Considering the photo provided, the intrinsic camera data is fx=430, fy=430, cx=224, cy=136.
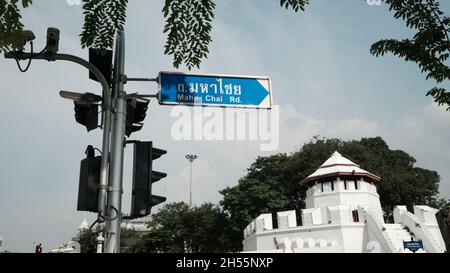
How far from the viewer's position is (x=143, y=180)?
14.7 feet

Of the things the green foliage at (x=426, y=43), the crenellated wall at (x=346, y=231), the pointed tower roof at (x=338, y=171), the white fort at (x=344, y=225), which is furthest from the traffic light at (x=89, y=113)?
the pointed tower roof at (x=338, y=171)

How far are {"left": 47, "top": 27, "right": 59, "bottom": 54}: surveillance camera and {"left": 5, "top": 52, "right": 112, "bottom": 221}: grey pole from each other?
0.06m

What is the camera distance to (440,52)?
224 inches

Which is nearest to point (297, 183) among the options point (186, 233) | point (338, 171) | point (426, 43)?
point (338, 171)

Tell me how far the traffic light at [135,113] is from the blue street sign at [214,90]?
24 centimetres

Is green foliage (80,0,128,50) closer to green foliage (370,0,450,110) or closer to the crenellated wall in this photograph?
green foliage (370,0,450,110)

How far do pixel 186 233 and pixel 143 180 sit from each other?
41874 mm

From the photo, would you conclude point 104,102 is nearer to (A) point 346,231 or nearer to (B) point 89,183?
(B) point 89,183

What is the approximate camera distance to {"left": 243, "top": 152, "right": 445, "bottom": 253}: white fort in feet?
86.3

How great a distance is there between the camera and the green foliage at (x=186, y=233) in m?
43.3

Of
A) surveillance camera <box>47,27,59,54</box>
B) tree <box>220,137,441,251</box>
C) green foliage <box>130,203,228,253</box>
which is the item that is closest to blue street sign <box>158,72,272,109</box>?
surveillance camera <box>47,27,59,54</box>

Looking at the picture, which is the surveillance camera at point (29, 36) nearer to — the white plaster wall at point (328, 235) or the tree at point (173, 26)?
the tree at point (173, 26)
